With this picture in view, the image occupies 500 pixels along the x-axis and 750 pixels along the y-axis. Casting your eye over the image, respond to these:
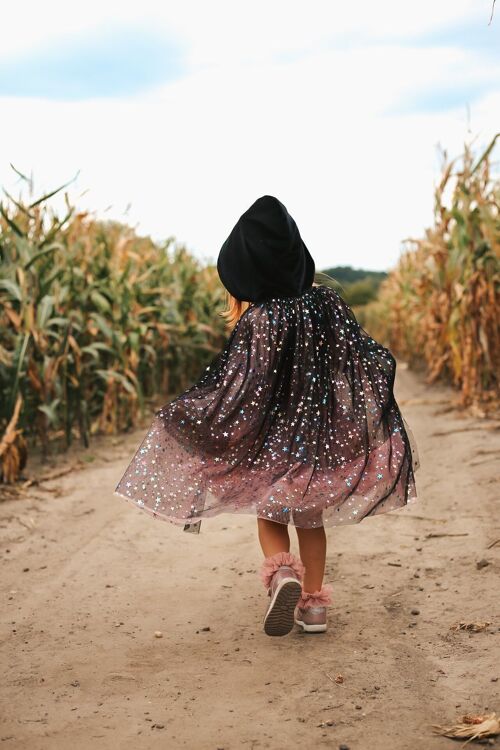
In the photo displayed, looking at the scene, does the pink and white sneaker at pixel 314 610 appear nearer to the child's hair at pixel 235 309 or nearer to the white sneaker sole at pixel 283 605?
the white sneaker sole at pixel 283 605

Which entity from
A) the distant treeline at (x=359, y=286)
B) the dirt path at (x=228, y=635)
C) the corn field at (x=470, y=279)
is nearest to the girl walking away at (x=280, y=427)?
the dirt path at (x=228, y=635)

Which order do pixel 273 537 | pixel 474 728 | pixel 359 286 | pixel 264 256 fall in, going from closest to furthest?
pixel 474 728
pixel 264 256
pixel 273 537
pixel 359 286

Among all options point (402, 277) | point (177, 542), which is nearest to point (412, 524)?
point (177, 542)

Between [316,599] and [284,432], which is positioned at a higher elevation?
[284,432]

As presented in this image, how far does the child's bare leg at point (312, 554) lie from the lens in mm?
3008

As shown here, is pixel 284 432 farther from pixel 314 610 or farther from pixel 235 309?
pixel 314 610

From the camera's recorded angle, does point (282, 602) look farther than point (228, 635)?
No

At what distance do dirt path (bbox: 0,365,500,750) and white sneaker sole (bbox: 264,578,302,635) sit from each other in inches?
4.4

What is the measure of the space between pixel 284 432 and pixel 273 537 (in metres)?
0.37

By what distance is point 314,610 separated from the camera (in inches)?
119

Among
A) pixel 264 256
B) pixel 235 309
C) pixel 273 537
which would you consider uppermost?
pixel 264 256

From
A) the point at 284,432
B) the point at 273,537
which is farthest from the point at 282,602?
the point at 284,432

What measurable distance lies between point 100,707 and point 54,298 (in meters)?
3.75

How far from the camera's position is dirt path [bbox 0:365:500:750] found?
2355mm
